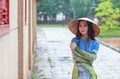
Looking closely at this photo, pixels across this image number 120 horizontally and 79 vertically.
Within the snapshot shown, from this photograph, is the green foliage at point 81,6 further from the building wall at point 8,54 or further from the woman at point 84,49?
the building wall at point 8,54

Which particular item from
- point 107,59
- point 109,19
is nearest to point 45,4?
point 109,19

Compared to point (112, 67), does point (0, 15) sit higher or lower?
higher

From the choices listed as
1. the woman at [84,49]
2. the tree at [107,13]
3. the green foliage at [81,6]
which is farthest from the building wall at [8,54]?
the green foliage at [81,6]

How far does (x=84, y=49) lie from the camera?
14.4 ft

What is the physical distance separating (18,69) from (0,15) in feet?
8.03

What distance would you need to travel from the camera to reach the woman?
171 inches

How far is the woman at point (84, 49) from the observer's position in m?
4.35

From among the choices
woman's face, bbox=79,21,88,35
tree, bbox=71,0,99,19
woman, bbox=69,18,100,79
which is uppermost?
woman's face, bbox=79,21,88,35

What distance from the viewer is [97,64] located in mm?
11859

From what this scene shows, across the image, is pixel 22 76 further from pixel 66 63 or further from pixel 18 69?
pixel 66 63

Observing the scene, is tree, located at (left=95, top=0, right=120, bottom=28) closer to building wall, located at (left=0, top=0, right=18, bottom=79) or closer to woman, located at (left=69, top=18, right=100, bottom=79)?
woman, located at (left=69, top=18, right=100, bottom=79)

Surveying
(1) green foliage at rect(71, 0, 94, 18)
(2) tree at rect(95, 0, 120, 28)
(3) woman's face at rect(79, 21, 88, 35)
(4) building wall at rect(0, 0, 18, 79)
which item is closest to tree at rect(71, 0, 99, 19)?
(1) green foliage at rect(71, 0, 94, 18)

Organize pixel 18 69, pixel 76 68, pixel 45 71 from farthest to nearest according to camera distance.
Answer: pixel 45 71 → pixel 18 69 → pixel 76 68

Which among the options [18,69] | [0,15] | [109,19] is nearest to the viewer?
[0,15]
